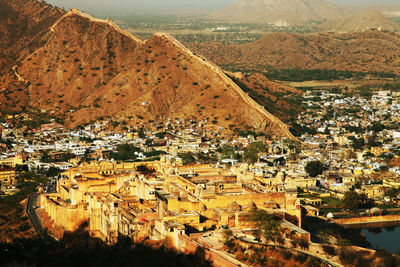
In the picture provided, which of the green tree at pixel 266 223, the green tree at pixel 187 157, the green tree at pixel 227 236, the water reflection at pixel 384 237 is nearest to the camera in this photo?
the green tree at pixel 227 236

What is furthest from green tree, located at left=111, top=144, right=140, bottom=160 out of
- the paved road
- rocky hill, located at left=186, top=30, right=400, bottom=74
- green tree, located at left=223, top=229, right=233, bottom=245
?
rocky hill, located at left=186, top=30, right=400, bottom=74

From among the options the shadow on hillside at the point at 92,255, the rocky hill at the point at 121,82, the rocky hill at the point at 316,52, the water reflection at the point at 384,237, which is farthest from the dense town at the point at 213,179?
the rocky hill at the point at 316,52

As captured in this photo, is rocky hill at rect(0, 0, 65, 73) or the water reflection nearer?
the water reflection

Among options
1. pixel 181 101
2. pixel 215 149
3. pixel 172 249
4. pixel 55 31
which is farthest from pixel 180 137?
pixel 172 249

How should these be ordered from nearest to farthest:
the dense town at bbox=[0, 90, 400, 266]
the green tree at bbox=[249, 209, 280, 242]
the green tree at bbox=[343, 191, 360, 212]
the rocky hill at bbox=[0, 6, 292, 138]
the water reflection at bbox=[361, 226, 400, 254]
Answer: the green tree at bbox=[249, 209, 280, 242], the dense town at bbox=[0, 90, 400, 266], the water reflection at bbox=[361, 226, 400, 254], the green tree at bbox=[343, 191, 360, 212], the rocky hill at bbox=[0, 6, 292, 138]

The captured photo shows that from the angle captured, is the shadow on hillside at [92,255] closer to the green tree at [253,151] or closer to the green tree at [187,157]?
the green tree at [187,157]

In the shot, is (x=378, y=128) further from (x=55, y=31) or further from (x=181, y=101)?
(x=55, y=31)

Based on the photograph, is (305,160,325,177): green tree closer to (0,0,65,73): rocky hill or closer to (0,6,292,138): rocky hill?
(0,6,292,138): rocky hill
